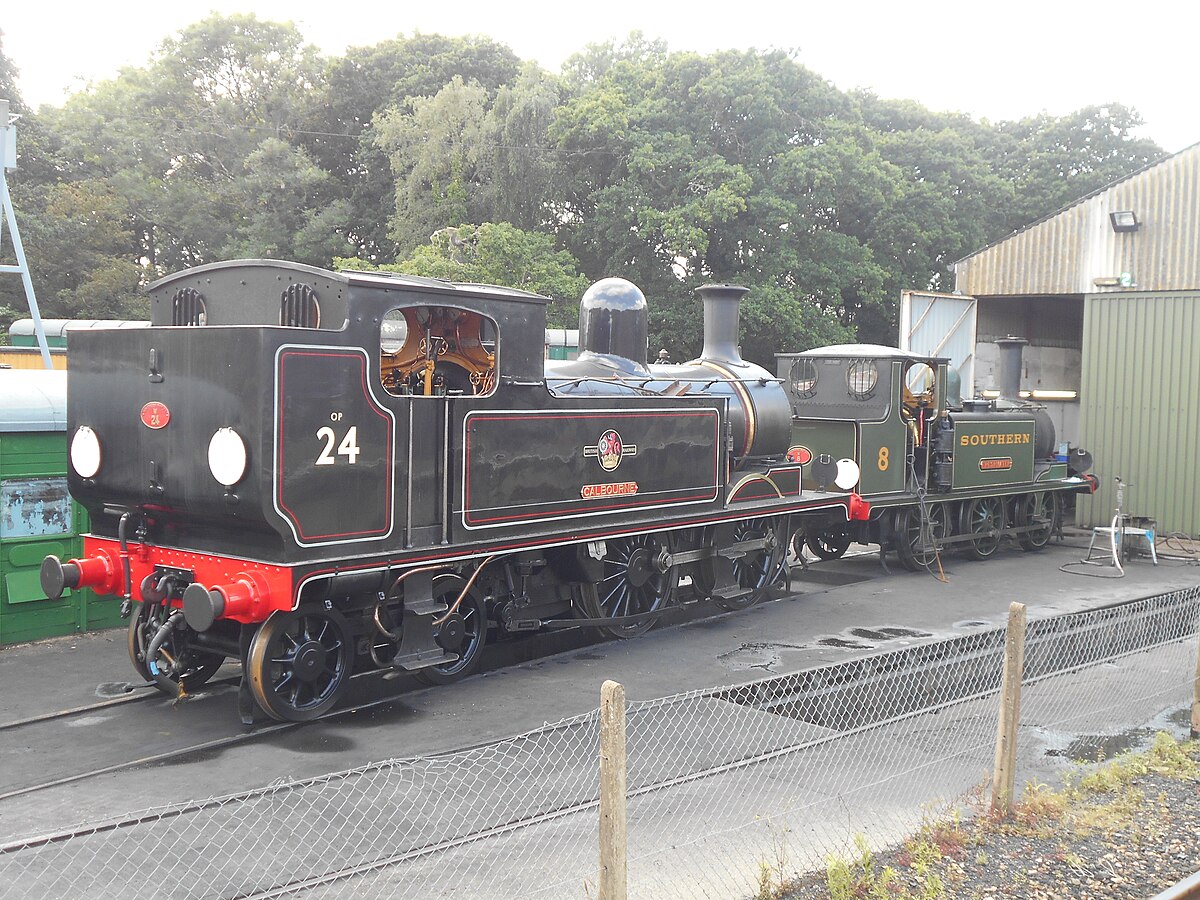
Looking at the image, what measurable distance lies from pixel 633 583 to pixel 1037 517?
28.3 ft

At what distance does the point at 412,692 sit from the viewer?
24.3ft

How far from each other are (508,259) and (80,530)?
47.8ft

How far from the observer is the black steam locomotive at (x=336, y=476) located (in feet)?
20.3

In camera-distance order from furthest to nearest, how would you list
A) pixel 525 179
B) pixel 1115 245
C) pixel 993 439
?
pixel 525 179
pixel 1115 245
pixel 993 439

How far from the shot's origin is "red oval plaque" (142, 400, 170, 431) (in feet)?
21.5

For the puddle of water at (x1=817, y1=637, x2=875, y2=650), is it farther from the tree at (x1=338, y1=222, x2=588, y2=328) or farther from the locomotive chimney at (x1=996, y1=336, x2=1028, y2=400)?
the tree at (x1=338, y1=222, x2=588, y2=328)

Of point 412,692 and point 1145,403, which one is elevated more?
point 1145,403

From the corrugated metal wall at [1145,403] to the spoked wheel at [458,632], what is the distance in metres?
12.3

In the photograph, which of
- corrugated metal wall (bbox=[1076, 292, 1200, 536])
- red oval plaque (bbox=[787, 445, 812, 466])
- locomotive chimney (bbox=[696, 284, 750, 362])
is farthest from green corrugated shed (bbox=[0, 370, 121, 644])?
corrugated metal wall (bbox=[1076, 292, 1200, 536])

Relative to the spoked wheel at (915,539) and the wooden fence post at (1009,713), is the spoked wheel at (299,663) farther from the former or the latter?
the spoked wheel at (915,539)

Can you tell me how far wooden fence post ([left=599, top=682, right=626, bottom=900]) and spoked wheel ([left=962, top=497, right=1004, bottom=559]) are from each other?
11.7m

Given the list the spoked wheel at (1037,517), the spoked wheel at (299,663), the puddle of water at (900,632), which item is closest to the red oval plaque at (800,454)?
the puddle of water at (900,632)

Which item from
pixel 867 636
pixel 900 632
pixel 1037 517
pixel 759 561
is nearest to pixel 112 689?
pixel 759 561

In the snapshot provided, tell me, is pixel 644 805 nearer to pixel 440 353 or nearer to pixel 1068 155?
pixel 440 353
